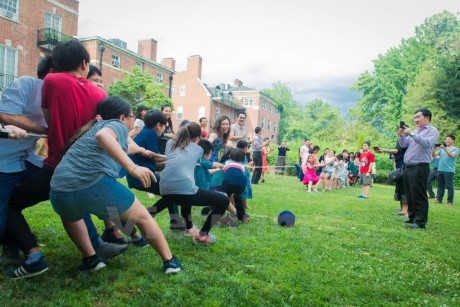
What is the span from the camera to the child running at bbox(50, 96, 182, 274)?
2.61m

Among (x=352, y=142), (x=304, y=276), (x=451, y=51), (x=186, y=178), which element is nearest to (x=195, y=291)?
(x=304, y=276)

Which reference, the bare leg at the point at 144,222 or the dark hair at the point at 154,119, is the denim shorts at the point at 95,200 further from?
the dark hair at the point at 154,119

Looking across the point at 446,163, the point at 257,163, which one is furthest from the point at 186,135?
the point at 446,163

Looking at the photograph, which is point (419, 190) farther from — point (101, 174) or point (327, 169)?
point (327, 169)

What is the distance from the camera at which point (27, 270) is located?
2.87 meters

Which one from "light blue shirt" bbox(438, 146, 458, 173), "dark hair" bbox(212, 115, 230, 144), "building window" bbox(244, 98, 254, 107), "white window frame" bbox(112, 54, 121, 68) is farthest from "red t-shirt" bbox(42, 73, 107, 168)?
"building window" bbox(244, 98, 254, 107)

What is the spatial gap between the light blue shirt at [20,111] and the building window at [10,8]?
22269 millimetres

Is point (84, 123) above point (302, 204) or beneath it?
above

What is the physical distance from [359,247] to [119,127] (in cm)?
374

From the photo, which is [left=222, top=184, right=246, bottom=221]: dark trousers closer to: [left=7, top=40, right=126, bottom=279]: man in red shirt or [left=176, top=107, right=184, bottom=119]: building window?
[left=7, top=40, right=126, bottom=279]: man in red shirt

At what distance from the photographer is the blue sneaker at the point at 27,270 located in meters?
2.87

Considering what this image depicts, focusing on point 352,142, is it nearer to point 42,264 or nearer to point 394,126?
point 394,126

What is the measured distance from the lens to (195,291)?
293cm

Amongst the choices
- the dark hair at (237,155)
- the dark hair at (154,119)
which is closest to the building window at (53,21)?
the dark hair at (154,119)
